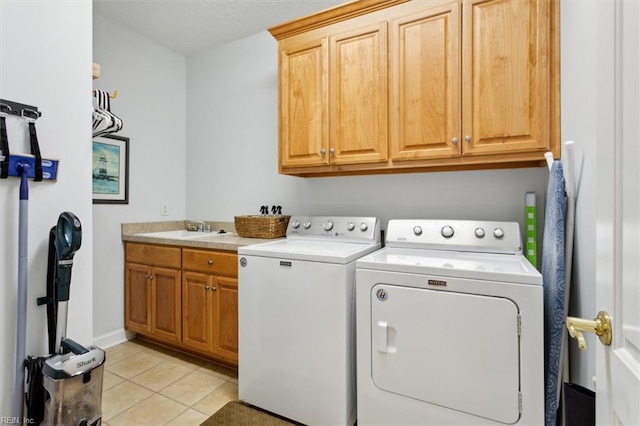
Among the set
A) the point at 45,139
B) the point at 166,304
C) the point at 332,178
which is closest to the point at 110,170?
the point at 166,304

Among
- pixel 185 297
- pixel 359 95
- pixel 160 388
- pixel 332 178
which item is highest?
pixel 359 95

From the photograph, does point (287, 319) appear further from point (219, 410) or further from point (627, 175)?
point (627, 175)

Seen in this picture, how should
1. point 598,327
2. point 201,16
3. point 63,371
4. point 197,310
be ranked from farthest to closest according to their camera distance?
point 201,16 → point 197,310 → point 63,371 → point 598,327

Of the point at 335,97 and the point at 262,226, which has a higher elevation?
the point at 335,97

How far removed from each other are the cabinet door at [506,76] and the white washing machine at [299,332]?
0.95 m

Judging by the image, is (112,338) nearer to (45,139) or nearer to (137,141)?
(137,141)

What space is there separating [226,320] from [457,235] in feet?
5.30

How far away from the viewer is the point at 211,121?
316 centimetres

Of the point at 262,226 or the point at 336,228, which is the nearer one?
the point at 336,228

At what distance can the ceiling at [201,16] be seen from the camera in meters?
2.45

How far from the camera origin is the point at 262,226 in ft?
7.93

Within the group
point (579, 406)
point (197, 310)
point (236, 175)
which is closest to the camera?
point (579, 406)

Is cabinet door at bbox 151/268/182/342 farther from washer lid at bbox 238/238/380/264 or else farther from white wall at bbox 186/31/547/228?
washer lid at bbox 238/238/380/264

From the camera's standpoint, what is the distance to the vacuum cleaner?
1229 mm
